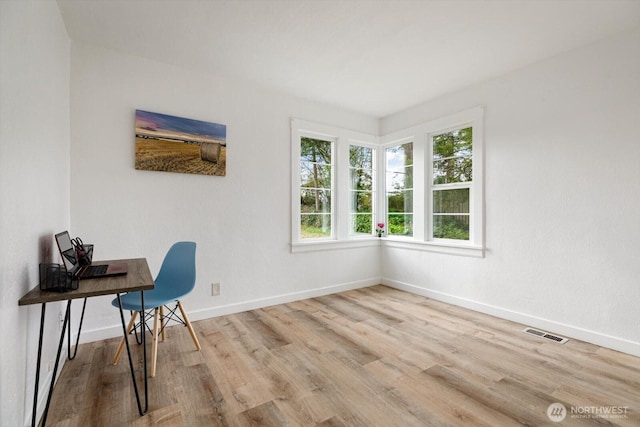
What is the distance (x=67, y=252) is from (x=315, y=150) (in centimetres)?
298

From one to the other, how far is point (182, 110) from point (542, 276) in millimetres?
3977

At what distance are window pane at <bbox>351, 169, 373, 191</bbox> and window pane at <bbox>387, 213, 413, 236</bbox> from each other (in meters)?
0.58

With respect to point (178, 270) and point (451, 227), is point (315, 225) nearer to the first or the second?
point (451, 227)

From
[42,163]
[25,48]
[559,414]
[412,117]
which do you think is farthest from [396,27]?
[559,414]

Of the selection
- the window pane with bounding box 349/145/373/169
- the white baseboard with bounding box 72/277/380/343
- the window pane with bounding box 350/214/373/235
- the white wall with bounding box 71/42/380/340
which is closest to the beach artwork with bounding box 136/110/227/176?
the white wall with bounding box 71/42/380/340

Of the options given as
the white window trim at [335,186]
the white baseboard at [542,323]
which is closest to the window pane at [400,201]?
the white window trim at [335,186]

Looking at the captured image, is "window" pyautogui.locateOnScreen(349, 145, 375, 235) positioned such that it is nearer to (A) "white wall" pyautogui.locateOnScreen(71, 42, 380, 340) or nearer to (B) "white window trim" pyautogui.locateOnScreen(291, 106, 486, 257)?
(B) "white window trim" pyautogui.locateOnScreen(291, 106, 486, 257)

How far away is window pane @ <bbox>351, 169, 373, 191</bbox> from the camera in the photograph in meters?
4.60

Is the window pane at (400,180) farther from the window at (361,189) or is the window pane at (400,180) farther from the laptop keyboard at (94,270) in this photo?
the laptop keyboard at (94,270)

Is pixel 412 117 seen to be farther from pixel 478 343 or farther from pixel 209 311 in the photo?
pixel 209 311

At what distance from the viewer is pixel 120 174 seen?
9.24 feet

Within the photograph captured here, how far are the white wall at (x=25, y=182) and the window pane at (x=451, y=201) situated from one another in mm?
3895

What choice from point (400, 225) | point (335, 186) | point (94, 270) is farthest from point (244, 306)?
point (400, 225)

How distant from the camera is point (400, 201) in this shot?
4.54 meters
